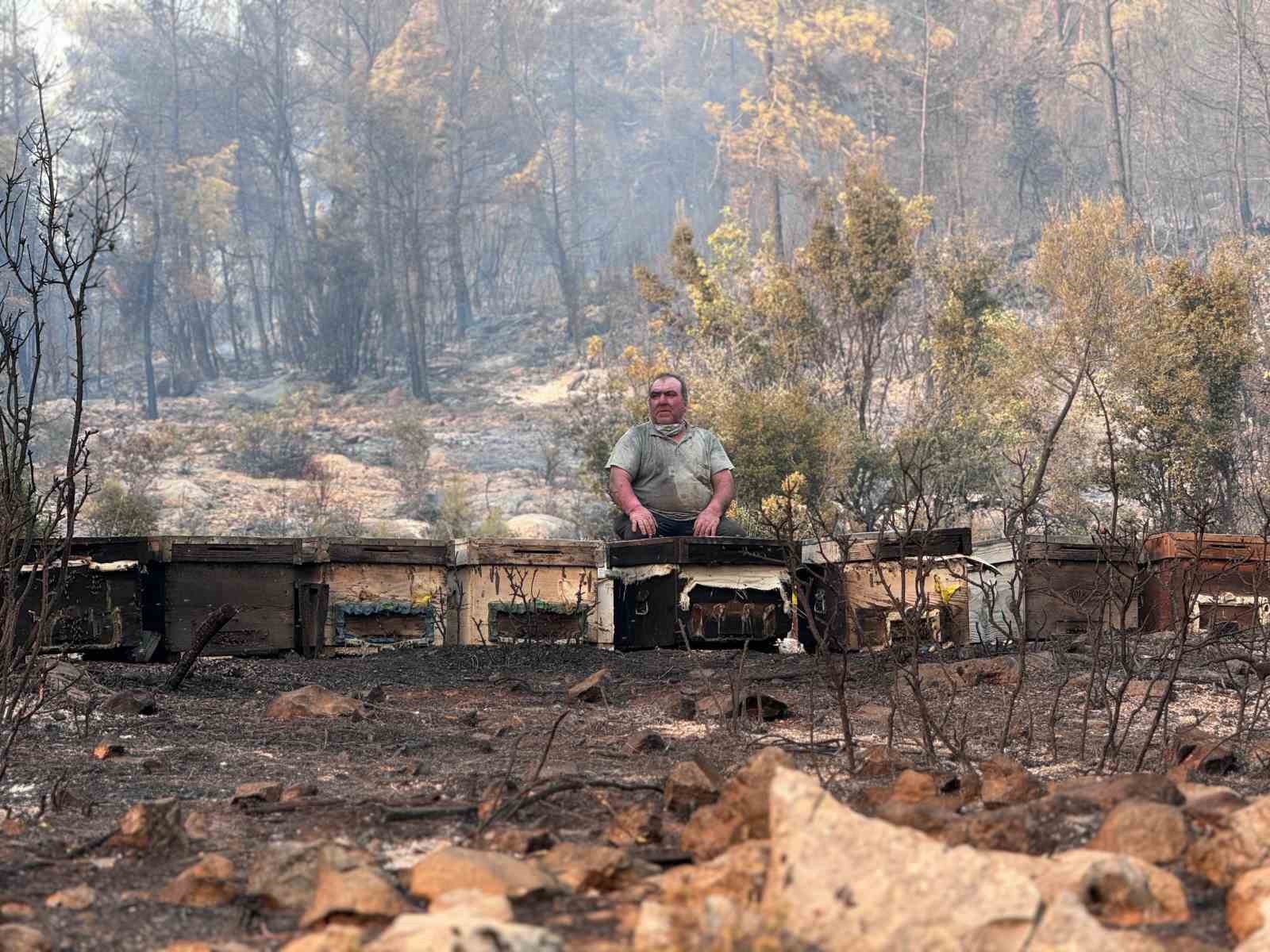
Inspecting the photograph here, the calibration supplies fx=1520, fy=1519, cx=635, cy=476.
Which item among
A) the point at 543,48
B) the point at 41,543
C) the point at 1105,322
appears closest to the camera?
the point at 41,543

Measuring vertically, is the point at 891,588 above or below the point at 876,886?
below

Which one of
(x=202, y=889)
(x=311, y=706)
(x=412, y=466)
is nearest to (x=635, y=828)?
(x=202, y=889)

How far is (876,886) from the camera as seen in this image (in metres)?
2.67

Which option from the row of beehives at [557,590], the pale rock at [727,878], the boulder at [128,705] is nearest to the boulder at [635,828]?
the pale rock at [727,878]

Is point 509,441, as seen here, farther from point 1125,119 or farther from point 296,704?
point 296,704

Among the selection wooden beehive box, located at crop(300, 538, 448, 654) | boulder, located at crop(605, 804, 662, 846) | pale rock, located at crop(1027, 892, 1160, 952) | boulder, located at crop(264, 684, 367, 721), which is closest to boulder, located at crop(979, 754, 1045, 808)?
boulder, located at crop(605, 804, 662, 846)

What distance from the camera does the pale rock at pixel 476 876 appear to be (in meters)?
2.96

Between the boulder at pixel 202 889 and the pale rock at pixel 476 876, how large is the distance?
42 cm

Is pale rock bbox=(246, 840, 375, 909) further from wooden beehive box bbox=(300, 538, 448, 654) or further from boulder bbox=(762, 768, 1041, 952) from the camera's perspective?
wooden beehive box bbox=(300, 538, 448, 654)

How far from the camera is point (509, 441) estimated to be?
3856 centimetres

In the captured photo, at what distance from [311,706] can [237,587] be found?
2.69 m

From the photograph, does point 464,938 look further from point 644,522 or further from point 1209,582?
point 1209,582

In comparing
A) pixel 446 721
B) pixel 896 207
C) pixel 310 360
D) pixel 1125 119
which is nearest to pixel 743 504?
pixel 896 207

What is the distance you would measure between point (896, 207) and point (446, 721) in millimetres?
20095
